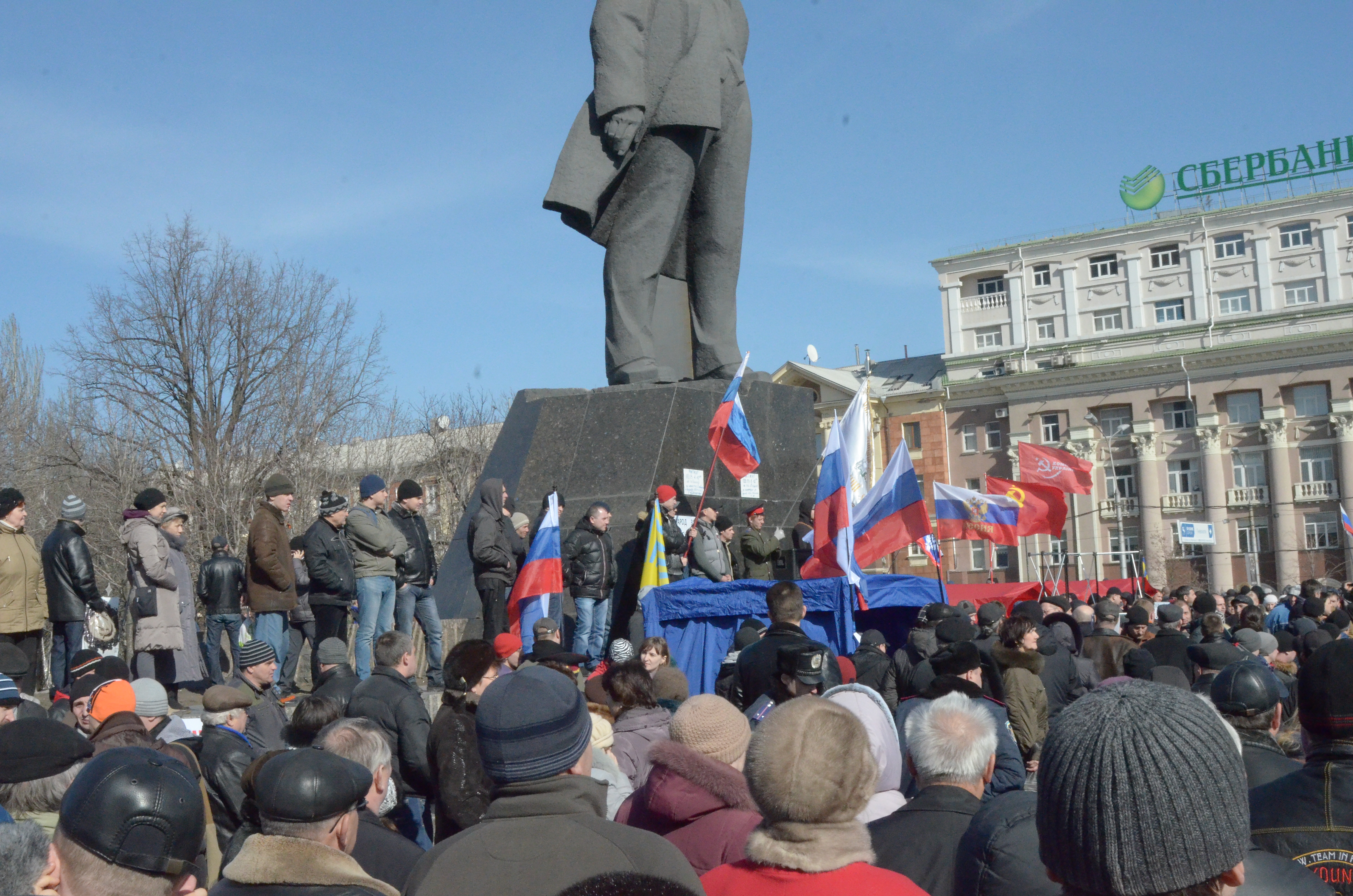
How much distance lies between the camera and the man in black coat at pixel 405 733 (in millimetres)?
5285

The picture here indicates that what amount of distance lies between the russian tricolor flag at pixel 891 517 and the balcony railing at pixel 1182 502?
5464 cm

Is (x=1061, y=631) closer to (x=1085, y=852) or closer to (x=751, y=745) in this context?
(x=751, y=745)

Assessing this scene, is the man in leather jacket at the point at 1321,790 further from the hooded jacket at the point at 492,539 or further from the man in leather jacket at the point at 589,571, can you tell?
the hooded jacket at the point at 492,539

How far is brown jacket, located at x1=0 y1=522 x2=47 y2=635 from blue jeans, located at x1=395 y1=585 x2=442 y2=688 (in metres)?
2.38

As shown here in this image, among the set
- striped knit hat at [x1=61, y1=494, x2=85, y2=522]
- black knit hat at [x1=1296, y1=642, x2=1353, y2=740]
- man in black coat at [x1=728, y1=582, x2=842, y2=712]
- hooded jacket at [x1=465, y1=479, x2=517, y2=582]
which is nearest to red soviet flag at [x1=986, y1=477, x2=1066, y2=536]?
hooded jacket at [x1=465, y1=479, x2=517, y2=582]

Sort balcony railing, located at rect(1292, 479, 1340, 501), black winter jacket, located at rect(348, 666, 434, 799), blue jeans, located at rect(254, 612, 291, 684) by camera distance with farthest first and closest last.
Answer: balcony railing, located at rect(1292, 479, 1340, 501), blue jeans, located at rect(254, 612, 291, 684), black winter jacket, located at rect(348, 666, 434, 799)

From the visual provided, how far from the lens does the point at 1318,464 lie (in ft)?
189

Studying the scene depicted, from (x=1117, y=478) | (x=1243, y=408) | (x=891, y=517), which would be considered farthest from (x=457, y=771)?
(x=1117, y=478)

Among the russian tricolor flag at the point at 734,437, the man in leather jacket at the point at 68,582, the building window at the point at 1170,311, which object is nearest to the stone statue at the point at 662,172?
the russian tricolor flag at the point at 734,437

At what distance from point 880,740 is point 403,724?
217 centimetres

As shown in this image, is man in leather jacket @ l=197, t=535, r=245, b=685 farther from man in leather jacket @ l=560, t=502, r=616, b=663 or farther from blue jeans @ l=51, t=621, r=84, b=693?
man in leather jacket @ l=560, t=502, r=616, b=663

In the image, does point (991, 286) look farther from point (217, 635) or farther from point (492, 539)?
point (217, 635)

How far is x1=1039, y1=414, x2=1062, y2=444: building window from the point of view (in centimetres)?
6309

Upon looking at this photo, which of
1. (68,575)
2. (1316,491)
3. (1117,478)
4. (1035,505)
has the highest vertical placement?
(1117,478)
